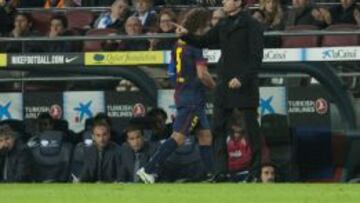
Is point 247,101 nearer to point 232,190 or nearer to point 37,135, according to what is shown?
point 232,190

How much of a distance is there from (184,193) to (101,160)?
414cm

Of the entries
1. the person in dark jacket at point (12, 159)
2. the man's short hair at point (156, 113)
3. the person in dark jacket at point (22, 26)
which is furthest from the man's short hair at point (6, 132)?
the person in dark jacket at point (22, 26)

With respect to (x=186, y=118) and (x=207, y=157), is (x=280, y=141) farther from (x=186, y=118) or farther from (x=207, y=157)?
(x=186, y=118)

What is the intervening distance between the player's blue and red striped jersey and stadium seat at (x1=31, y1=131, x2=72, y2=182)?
2.41 m

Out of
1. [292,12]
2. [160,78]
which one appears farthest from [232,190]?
[292,12]

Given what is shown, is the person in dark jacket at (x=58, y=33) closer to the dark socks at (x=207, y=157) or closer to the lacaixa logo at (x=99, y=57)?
the lacaixa logo at (x=99, y=57)

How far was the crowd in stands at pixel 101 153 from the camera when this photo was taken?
565 inches

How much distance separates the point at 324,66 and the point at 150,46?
7.42ft

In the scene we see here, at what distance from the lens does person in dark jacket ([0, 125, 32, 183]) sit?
49.4ft

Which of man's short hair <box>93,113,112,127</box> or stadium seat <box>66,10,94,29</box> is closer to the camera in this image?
man's short hair <box>93,113,112,127</box>

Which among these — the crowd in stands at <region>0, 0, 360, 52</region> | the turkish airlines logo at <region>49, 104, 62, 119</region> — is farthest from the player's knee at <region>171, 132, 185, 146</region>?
the turkish airlines logo at <region>49, 104, 62, 119</region>

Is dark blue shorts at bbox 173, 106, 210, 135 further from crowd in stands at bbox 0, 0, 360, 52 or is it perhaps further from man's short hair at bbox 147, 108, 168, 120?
man's short hair at bbox 147, 108, 168, 120

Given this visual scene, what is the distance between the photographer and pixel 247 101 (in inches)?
496

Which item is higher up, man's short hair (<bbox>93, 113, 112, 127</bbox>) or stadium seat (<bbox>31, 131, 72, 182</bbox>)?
man's short hair (<bbox>93, 113, 112, 127</bbox>)
